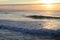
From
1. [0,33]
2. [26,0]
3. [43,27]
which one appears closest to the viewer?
[0,33]

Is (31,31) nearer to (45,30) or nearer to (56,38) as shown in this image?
(45,30)

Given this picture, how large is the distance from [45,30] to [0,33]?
151cm

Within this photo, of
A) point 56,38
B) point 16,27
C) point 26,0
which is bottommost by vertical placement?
point 56,38

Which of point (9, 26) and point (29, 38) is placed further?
point (9, 26)

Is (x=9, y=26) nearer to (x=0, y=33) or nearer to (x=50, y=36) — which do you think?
(x=0, y=33)

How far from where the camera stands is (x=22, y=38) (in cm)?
509

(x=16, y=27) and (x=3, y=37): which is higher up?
(x=16, y=27)

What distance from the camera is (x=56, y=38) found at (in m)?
5.01

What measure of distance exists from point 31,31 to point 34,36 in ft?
1.83

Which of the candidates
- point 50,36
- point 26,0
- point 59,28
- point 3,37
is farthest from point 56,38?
point 26,0

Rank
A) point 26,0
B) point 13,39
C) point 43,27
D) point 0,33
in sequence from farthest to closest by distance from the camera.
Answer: point 26,0
point 43,27
point 0,33
point 13,39

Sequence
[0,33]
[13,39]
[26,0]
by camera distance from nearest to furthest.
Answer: [13,39], [0,33], [26,0]

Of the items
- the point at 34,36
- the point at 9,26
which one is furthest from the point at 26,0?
the point at 34,36

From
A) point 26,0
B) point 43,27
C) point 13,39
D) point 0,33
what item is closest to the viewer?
point 13,39
